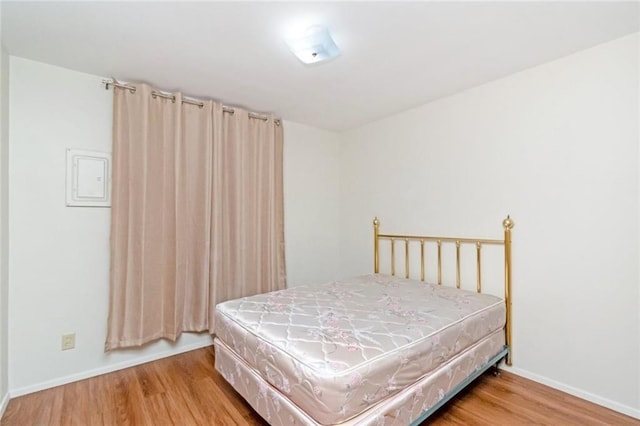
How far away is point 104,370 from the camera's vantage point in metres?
2.37

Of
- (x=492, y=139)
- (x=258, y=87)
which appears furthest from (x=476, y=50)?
(x=258, y=87)

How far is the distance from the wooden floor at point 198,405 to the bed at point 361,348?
0.17 m

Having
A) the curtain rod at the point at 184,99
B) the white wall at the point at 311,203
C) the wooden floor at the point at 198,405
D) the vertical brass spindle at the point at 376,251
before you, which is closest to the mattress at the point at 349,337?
the wooden floor at the point at 198,405

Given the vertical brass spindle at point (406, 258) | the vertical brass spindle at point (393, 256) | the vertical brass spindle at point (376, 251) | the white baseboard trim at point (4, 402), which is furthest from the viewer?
the vertical brass spindle at point (376, 251)

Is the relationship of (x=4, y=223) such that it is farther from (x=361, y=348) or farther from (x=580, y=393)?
(x=580, y=393)

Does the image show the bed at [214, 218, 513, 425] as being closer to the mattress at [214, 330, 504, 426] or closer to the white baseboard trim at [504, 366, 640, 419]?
the mattress at [214, 330, 504, 426]

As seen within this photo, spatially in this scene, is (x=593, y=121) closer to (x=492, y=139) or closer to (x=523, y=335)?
(x=492, y=139)

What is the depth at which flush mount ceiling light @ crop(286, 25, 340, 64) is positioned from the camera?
1.75 m

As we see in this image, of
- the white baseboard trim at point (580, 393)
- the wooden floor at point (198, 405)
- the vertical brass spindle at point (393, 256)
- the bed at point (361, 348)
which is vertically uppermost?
the vertical brass spindle at point (393, 256)

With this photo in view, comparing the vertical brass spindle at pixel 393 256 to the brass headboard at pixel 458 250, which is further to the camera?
the vertical brass spindle at pixel 393 256

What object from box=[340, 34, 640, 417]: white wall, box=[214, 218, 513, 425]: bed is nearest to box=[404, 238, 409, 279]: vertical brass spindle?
box=[340, 34, 640, 417]: white wall

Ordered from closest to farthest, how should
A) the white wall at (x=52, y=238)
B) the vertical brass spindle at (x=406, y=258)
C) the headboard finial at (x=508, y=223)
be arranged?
the white wall at (x=52, y=238), the headboard finial at (x=508, y=223), the vertical brass spindle at (x=406, y=258)

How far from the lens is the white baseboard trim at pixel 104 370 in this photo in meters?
2.09

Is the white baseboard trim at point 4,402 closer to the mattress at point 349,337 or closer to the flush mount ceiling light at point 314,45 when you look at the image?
the mattress at point 349,337
